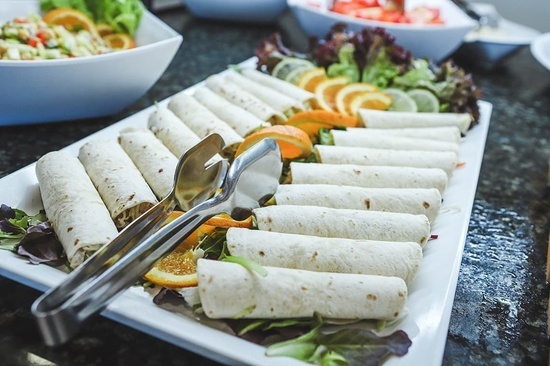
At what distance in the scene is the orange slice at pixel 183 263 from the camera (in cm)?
142

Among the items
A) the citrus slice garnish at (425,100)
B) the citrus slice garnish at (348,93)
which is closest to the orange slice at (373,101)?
the citrus slice garnish at (348,93)

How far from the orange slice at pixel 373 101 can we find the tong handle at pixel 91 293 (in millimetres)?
1447

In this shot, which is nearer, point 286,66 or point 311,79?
point 311,79

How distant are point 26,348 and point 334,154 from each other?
1171mm

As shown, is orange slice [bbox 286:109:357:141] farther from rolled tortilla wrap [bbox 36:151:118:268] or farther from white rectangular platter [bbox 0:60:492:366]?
rolled tortilla wrap [bbox 36:151:118:268]

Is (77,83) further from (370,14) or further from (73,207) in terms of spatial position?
(370,14)

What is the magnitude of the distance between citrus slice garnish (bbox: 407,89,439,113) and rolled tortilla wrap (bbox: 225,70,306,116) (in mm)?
577

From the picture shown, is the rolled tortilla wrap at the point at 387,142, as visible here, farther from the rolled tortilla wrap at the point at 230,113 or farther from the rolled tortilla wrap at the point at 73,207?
the rolled tortilla wrap at the point at 73,207

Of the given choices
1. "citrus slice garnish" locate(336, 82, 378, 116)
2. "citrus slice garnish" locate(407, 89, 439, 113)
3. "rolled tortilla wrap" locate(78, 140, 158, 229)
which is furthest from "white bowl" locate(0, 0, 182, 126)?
"citrus slice garnish" locate(407, 89, 439, 113)

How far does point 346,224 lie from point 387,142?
676 millimetres

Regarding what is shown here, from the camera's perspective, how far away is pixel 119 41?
2.91 metres

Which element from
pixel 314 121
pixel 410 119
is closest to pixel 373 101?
pixel 410 119

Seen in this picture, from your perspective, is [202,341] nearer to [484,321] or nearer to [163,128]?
[484,321]

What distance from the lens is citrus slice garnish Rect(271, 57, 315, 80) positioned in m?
2.86
